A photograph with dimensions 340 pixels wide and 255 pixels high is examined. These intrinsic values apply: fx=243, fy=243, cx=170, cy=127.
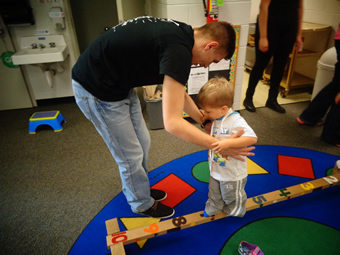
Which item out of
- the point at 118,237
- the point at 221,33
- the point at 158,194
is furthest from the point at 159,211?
the point at 221,33

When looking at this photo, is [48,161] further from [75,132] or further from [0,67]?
[0,67]

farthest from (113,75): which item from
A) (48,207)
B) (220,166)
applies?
(48,207)

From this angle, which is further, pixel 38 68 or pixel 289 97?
pixel 289 97

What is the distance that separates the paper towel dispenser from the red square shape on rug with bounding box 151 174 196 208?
2145 millimetres

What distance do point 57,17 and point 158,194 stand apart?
216cm

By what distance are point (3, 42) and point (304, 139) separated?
3097mm

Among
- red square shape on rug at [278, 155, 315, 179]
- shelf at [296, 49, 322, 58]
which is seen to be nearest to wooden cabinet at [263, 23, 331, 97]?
shelf at [296, 49, 322, 58]

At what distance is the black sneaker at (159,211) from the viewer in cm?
137

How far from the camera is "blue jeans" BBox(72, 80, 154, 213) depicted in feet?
3.42

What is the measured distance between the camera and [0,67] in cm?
265

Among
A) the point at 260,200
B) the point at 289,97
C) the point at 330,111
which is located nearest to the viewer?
the point at 260,200

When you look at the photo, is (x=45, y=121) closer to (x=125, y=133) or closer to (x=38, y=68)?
(x=38, y=68)

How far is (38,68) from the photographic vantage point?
2.73 m

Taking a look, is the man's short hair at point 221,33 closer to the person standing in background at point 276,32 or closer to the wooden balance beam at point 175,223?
the wooden balance beam at point 175,223
